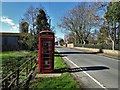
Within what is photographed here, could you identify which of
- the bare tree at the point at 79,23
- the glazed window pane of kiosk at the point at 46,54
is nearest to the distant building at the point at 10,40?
the bare tree at the point at 79,23

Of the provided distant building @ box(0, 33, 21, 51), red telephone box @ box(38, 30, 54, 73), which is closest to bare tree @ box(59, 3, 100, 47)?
distant building @ box(0, 33, 21, 51)

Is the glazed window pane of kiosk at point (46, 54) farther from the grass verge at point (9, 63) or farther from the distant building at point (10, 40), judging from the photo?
the distant building at point (10, 40)

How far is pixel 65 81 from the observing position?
11680 mm

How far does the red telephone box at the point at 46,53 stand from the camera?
49.6ft

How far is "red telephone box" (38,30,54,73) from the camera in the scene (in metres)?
15.1

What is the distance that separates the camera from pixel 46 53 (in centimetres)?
1523

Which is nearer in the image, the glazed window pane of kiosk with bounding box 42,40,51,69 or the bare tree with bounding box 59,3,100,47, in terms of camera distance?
the glazed window pane of kiosk with bounding box 42,40,51,69

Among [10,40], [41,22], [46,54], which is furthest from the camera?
[10,40]

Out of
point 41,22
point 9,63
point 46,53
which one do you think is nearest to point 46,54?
point 46,53

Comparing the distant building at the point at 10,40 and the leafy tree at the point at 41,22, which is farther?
the distant building at the point at 10,40

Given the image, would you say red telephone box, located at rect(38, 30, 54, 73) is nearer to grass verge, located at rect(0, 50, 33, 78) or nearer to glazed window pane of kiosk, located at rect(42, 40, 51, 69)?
glazed window pane of kiosk, located at rect(42, 40, 51, 69)

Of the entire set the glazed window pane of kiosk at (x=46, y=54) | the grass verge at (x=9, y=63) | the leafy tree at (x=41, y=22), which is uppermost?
the leafy tree at (x=41, y=22)

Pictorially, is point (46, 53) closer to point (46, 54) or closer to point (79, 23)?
point (46, 54)

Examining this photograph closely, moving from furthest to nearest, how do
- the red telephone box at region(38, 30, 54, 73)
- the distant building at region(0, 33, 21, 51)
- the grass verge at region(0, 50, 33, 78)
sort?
1. the distant building at region(0, 33, 21, 51)
2. the grass verge at region(0, 50, 33, 78)
3. the red telephone box at region(38, 30, 54, 73)
